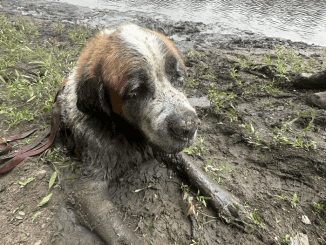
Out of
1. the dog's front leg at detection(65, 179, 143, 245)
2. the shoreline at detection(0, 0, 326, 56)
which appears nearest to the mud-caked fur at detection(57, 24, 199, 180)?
the dog's front leg at detection(65, 179, 143, 245)

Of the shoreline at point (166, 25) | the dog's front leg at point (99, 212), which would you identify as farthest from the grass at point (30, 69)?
the shoreline at point (166, 25)

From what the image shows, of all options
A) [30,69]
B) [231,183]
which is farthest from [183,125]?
[30,69]

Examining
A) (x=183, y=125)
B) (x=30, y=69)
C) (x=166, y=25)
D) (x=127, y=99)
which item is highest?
(x=127, y=99)

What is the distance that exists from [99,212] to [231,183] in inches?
69.9

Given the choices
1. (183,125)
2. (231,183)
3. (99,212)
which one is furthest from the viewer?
(231,183)

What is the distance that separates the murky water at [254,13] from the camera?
8.48m

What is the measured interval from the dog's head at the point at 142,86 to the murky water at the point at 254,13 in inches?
291

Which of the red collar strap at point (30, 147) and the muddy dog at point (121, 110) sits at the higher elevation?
the muddy dog at point (121, 110)

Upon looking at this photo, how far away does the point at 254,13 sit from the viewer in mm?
10203

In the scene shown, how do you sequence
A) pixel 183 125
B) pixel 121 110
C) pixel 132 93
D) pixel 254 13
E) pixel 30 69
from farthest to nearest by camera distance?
pixel 254 13 < pixel 30 69 < pixel 121 110 < pixel 132 93 < pixel 183 125

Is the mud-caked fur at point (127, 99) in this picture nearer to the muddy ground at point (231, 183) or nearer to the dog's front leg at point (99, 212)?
the dog's front leg at point (99, 212)

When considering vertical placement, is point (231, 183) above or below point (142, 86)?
below

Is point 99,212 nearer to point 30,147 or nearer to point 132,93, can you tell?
point 132,93

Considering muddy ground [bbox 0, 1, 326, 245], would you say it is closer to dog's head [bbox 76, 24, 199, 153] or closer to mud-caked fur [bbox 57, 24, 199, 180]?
mud-caked fur [bbox 57, 24, 199, 180]
